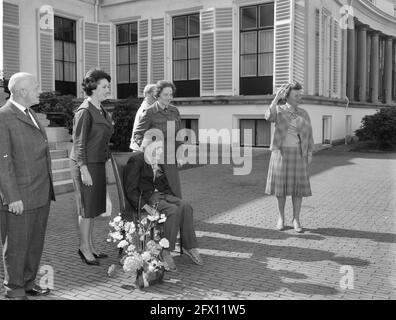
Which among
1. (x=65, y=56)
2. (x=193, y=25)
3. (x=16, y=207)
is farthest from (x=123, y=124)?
(x=16, y=207)

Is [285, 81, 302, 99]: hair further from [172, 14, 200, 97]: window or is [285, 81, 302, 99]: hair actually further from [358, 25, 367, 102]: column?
[358, 25, 367, 102]: column

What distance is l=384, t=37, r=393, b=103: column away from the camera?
87.2 feet

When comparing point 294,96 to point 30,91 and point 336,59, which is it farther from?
point 336,59

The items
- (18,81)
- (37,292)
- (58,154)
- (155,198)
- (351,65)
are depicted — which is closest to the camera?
(18,81)

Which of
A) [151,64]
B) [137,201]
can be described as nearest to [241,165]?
[151,64]

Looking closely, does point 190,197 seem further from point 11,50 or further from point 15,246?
point 11,50

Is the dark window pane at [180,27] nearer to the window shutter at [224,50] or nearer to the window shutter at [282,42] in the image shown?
the window shutter at [224,50]

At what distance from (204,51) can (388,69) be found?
1429 centimetres

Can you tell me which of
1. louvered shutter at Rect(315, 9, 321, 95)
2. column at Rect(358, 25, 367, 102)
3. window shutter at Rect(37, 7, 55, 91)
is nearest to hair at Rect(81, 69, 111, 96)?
window shutter at Rect(37, 7, 55, 91)

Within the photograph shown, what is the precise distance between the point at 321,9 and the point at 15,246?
15055 millimetres

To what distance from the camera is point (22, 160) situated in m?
3.89

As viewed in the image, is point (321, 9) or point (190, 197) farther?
point (321, 9)

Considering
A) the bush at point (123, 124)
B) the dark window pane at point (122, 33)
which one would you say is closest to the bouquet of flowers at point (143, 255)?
the bush at point (123, 124)

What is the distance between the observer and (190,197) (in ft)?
29.4
